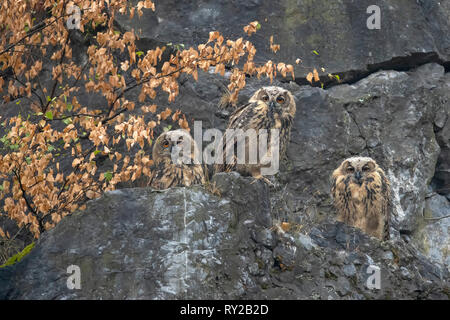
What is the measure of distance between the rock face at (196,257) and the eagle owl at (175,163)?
5.45 feet

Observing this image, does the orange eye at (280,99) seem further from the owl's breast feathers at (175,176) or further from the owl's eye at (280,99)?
the owl's breast feathers at (175,176)

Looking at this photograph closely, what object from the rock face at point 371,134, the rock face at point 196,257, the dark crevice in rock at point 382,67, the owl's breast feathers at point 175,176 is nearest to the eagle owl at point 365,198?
A: the rock face at point 371,134

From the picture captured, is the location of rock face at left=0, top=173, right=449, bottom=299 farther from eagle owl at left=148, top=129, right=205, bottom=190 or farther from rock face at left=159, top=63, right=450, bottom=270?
rock face at left=159, top=63, right=450, bottom=270

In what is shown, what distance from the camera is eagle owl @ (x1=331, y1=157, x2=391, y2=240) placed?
830cm

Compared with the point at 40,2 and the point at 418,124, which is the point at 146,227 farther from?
the point at 418,124

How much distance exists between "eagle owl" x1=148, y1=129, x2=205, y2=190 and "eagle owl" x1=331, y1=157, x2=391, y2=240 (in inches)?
73.8

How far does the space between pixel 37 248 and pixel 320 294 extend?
268 cm

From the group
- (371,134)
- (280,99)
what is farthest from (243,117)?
(371,134)

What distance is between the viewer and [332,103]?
32.2 feet

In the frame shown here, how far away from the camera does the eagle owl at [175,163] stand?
8180 millimetres

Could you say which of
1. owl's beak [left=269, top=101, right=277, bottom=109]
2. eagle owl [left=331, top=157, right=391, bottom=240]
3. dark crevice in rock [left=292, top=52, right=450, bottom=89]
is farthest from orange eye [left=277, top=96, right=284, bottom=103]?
dark crevice in rock [left=292, top=52, right=450, bottom=89]

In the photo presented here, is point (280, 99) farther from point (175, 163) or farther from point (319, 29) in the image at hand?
point (319, 29)

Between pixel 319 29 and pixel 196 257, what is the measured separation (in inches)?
224
